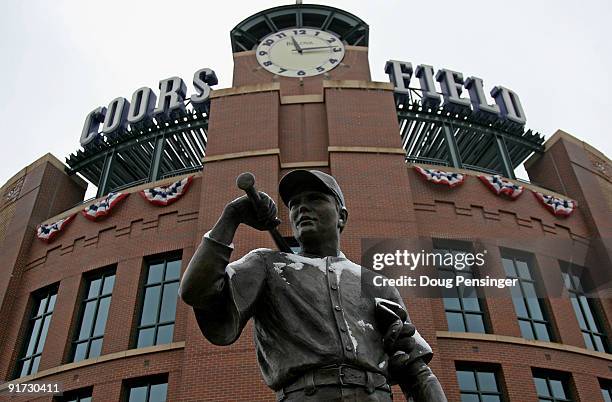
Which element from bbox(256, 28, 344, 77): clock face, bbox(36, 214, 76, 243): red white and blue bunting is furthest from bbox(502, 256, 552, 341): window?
bbox(36, 214, 76, 243): red white and blue bunting

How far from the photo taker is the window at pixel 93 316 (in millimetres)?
15664

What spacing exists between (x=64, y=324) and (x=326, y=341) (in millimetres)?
15354

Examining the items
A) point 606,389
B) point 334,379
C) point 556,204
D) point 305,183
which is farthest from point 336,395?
point 556,204

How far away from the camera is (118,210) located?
17.9 m

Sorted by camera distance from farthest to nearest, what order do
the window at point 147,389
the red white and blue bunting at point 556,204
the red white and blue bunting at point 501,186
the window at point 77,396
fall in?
the red white and blue bunting at point 556,204 → the red white and blue bunting at point 501,186 → the window at point 77,396 → the window at point 147,389

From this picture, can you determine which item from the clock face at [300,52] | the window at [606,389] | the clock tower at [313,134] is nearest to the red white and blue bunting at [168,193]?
the clock tower at [313,134]

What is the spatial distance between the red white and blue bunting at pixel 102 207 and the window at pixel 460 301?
9.92 metres

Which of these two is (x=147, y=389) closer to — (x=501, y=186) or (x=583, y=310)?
(x=501, y=186)

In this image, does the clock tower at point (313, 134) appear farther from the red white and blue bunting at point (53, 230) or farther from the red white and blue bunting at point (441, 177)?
the red white and blue bunting at point (53, 230)

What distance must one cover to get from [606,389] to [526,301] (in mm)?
3027

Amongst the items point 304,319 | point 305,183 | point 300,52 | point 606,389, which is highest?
point 300,52

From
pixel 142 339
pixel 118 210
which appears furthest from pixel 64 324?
pixel 118 210

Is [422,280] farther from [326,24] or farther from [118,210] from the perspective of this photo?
[326,24]

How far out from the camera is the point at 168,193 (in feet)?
56.7
